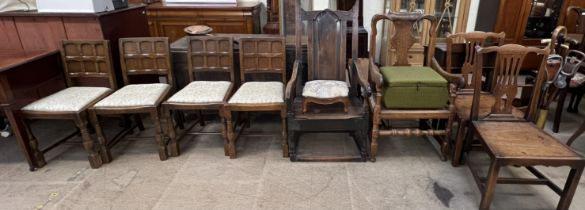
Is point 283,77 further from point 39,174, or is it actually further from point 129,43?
point 39,174

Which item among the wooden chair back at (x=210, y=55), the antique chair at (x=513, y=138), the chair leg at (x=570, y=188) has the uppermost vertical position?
the wooden chair back at (x=210, y=55)

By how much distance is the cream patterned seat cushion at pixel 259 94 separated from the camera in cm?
241

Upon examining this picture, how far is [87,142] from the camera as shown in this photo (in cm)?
240

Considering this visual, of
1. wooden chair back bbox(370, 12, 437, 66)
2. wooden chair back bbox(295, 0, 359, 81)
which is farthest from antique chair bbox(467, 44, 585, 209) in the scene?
wooden chair back bbox(295, 0, 359, 81)

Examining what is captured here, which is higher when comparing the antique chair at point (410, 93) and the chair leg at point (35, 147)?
the antique chair at point (410, 93)

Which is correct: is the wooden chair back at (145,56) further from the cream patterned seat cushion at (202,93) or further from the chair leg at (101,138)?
the chair leg at (101,138)

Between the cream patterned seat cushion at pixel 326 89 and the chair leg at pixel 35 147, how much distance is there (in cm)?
198

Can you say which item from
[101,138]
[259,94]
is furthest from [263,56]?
[101,138]

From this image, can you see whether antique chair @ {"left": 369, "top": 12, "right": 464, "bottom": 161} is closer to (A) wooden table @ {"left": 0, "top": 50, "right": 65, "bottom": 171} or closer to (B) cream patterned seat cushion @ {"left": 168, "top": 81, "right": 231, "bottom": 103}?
(B) cream patterned seat cushion @ {"left": 168, "top": 81, "right": 231, "bottom": 103}

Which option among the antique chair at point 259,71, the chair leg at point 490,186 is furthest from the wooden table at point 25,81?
the chair leg at point 490,186

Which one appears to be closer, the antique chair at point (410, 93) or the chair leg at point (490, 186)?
the chair leg at point (490, 186)

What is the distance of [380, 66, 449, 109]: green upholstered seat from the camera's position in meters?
2.25

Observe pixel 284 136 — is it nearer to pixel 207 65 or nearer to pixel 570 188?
pixel 207 65

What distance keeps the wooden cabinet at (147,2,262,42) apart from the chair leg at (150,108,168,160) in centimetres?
243
